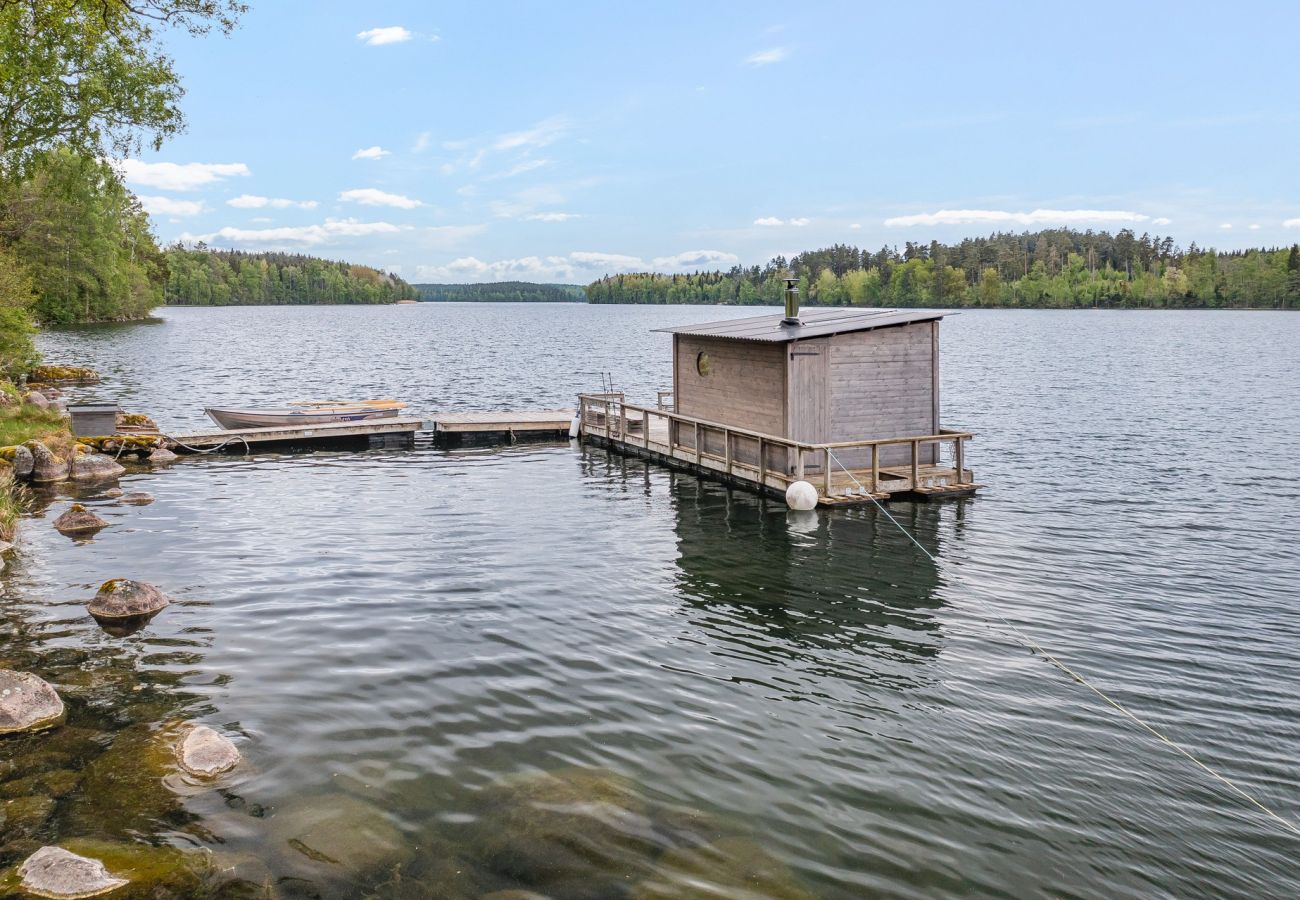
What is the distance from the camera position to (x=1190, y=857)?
8.13 metres

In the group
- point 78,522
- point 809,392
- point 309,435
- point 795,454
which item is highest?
point 809,392

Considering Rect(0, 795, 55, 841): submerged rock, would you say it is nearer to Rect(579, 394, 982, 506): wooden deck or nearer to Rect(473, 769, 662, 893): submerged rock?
Rect(473, 769, 662, 893): submerged rock

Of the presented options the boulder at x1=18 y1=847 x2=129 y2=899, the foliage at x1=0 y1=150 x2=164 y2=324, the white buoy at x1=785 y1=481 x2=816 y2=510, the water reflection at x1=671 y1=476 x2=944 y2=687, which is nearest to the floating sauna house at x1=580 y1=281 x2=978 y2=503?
the white buoy at x1=785 y1=481 x2=816 y2=510

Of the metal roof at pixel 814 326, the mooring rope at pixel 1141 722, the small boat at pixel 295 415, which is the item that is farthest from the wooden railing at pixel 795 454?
the small boat at pixel 295 415

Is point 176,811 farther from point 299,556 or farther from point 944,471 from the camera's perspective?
point 944,471

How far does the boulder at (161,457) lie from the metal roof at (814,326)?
16.1 m

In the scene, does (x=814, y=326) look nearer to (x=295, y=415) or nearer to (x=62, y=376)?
(x=295, y=415)

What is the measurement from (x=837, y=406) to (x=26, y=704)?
17.9 meters

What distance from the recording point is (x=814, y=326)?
24.1 meters

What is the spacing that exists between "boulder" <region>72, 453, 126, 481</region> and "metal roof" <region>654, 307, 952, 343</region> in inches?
626

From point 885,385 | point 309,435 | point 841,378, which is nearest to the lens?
→ point 841,378

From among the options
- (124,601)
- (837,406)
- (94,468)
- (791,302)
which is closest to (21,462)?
(94,468)

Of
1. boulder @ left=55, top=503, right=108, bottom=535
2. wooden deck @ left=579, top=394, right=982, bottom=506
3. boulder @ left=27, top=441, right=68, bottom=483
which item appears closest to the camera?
boulder @ left=55, top=503, right=108, bottom=535

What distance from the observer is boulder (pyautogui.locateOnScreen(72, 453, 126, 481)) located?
2525 cm
